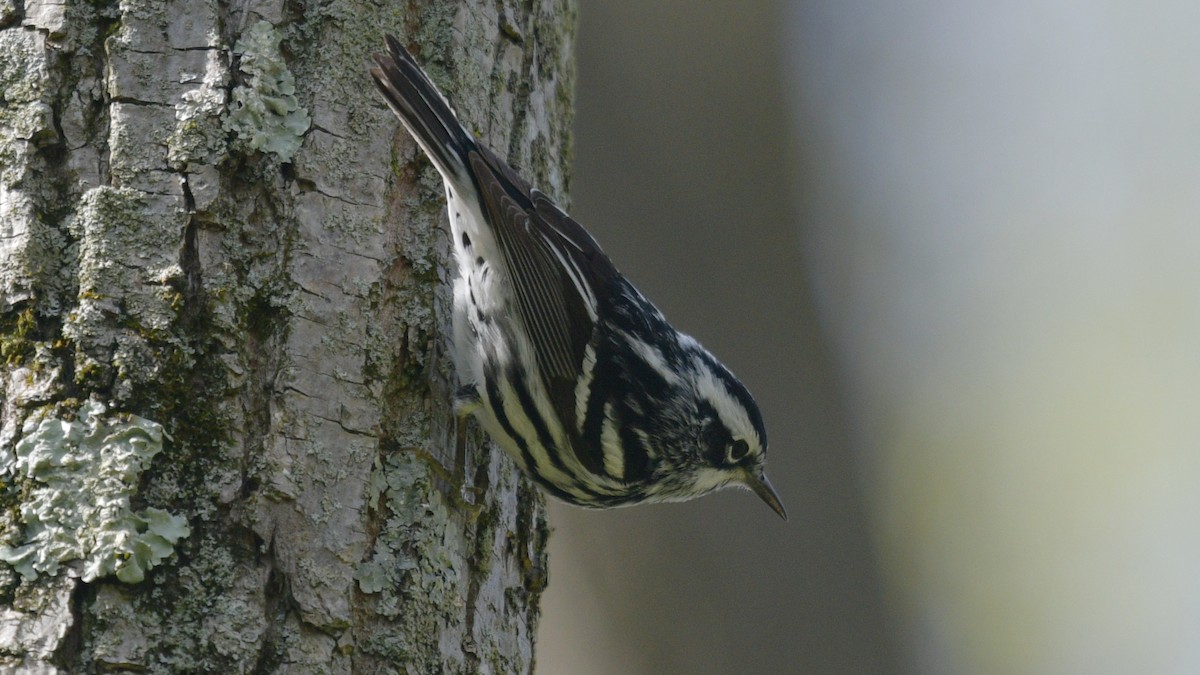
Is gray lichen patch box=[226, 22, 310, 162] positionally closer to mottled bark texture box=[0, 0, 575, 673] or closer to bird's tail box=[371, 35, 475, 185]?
mottled bark texture box=[0, 0, 575, 673]

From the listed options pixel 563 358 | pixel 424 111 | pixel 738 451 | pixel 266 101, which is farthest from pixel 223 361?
pixel 738 451

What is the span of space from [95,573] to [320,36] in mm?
1212

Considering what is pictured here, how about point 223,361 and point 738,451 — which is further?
point 738,451

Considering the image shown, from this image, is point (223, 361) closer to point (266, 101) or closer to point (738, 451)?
point (266, 101)

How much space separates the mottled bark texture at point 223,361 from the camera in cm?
186

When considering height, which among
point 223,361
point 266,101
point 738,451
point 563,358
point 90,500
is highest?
point 266,101

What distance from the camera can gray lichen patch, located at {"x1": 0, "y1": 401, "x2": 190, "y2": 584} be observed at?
71.6 inches

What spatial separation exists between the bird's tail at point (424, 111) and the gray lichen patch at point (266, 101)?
0.19 meters

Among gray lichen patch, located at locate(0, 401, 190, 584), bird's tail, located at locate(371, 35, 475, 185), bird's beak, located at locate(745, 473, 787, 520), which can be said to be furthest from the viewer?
bird's beak, located at locate(745, 473, 787, 520)

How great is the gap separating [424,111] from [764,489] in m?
1.86

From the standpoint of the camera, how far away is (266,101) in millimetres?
2211

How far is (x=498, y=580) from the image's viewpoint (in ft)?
8.34

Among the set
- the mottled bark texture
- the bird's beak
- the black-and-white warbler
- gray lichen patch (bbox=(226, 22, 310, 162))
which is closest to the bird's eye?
the black-and-white warbler

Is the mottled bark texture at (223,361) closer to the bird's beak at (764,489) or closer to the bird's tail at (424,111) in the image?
the bird's tail at (424,111)
